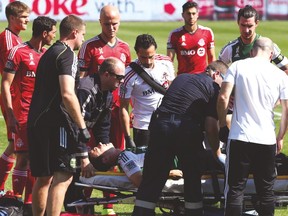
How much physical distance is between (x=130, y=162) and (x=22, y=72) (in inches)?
76.7

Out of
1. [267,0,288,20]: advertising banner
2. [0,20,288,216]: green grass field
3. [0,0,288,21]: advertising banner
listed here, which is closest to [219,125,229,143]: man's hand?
[0,20,288,216]: green grass field

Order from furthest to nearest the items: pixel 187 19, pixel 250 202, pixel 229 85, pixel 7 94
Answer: pixel 187 19 → pixel 7 94 → pixel 250 202 → pixel 229 85

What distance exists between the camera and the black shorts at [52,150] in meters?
9.06

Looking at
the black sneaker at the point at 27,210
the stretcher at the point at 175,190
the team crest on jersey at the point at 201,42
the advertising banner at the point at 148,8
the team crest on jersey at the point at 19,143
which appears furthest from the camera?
the advertising banner at the point at 148,8

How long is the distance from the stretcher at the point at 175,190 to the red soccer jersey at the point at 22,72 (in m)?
1.45

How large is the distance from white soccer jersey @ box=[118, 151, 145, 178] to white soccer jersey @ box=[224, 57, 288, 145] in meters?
1.08

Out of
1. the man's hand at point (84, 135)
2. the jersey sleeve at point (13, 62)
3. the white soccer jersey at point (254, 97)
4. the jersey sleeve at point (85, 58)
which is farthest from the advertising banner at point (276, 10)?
the man's hand at point (84, 135)

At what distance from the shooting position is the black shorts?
9062 mm

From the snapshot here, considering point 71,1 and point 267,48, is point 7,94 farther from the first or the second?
point 71,1

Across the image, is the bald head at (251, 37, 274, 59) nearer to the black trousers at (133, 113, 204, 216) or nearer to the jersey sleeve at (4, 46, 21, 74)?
the black trousers at (133, 113, 204, 216)

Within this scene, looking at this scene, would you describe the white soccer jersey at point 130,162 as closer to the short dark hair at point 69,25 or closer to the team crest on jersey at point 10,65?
the short dark hair at point 69,25

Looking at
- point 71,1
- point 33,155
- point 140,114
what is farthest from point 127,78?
point 71,1

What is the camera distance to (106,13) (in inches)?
445

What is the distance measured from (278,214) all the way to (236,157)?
1655mm
